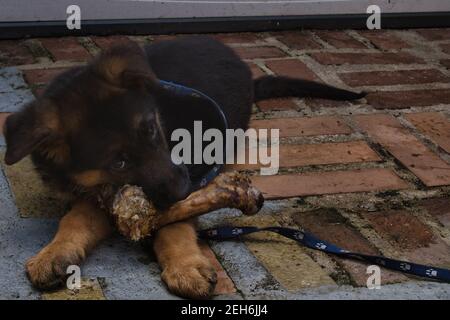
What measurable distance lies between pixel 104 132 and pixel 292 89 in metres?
1.38

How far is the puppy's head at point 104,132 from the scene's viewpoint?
224 cm

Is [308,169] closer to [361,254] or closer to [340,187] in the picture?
[340,187]

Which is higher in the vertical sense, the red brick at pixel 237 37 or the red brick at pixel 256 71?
the red brick at pixel 237 37

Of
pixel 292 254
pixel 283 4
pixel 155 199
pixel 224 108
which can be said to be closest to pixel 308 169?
pixel 224 108

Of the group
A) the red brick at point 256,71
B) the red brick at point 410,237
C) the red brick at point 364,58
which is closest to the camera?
the red brick at point 410,237

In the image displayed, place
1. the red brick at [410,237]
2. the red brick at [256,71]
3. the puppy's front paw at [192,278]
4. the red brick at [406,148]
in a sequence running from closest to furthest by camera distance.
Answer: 1. the puppy's front paw at [192,278]
2. the red brick at [410,237]
3. the red brick at [406,148]
4. the red brick at [256,71]

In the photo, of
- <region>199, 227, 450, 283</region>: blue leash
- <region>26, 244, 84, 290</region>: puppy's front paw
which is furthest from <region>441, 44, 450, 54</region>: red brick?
<region>26, 244, 84, 290</region>: puppy's front paw

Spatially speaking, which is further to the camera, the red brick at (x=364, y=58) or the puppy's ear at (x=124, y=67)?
the red brick at (x=364, y=58)

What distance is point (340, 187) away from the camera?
9.27 ft

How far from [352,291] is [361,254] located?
0.52ft

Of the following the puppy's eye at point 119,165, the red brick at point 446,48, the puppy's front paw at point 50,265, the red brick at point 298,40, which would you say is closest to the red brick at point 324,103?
the red brick at point 298,40

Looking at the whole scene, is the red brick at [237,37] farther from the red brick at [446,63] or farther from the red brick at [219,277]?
the red brick at [219,277]

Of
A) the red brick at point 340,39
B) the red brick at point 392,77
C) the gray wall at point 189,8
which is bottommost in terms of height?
the red brick at point 392,77

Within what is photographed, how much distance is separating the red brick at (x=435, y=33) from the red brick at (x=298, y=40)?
2.09 feet
